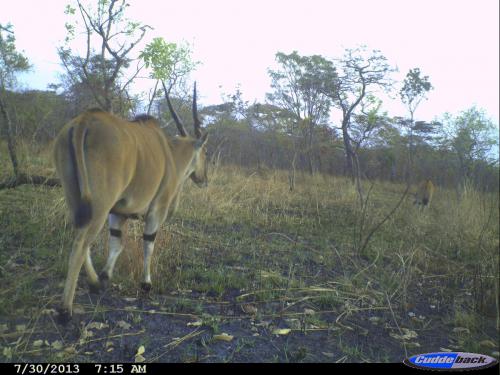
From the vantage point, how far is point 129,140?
3.87 m

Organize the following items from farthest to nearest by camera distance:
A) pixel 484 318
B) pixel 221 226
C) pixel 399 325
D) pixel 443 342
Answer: pixel 221 226
pixel 484 318
pixel 399 325
pixel 443 342

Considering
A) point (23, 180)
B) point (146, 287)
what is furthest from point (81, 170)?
point (23, 180)

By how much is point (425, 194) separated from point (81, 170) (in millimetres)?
14428

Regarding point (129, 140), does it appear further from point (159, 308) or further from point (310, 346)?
point (310, 346)

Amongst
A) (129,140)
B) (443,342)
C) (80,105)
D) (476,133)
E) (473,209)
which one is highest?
(476,133)

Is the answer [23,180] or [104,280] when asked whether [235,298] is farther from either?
[23,180]

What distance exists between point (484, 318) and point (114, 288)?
391 centimetres

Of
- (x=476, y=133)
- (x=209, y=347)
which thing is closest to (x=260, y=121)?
(x=476, y=133)

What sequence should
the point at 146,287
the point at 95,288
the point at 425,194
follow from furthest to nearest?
the point at 425,194, the point at 146,287, the point at 95,288

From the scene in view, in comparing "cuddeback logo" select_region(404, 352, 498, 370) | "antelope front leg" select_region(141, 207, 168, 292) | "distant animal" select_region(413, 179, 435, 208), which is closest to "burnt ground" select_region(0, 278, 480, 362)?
"antelope front leg" select_region(141, 207, 168, 292)

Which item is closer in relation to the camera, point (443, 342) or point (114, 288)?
point (443, 342)

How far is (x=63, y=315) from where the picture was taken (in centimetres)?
345

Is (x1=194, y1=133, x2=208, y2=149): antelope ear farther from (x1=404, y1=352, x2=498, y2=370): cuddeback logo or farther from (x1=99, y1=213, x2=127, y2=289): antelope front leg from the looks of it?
(x1=404, y1=352, x2=498, y2=370): cuddeback logo

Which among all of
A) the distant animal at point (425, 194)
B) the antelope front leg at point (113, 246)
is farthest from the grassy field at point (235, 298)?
the distant animal at point (425, 194)
